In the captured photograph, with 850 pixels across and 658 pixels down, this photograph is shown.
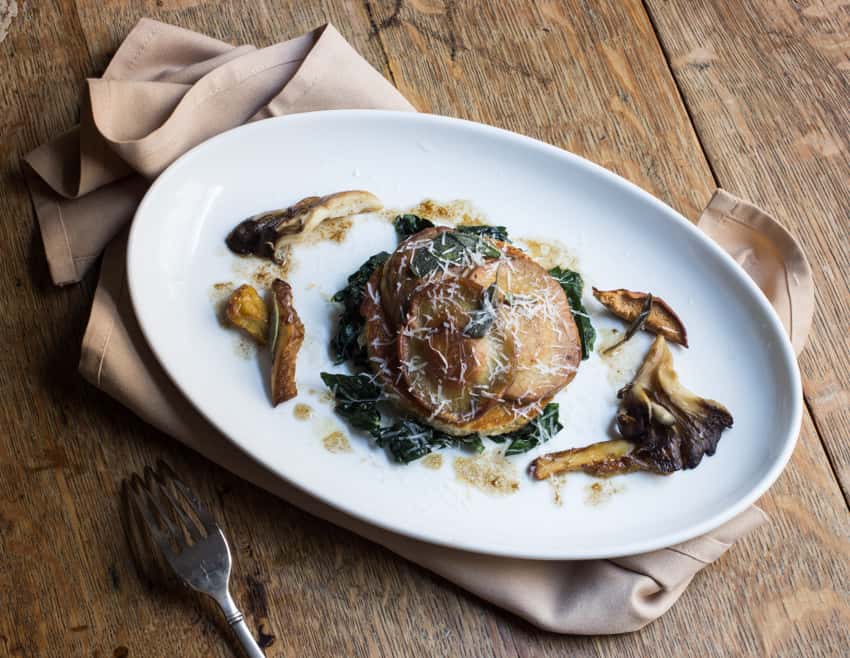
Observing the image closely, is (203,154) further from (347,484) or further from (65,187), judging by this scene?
(347,484)

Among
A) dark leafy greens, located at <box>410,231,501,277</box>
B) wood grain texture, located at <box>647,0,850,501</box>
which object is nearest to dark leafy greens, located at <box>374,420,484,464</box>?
dark leafy greens, located at <box>410,231,501,277</box>

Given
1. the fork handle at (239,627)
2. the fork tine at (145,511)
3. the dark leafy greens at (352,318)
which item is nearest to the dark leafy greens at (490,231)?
the dark leafy greens at (352,318)

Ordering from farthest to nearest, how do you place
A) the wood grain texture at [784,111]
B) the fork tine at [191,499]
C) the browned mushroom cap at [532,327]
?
1. the wood grain texture at [784,111]
2. the fork tine at [191,499]
3. the browned mushroom cap at [532,327]

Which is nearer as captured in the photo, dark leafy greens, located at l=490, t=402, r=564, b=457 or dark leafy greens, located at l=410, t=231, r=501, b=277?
dark leafy greens, located at l=410, t=231, r=501, b=277

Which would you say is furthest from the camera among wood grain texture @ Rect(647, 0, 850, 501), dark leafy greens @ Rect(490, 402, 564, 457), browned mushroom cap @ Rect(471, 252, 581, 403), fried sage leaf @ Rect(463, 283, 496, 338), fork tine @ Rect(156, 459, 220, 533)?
wood grain texture @ Rect(647, 0, 850, 501)

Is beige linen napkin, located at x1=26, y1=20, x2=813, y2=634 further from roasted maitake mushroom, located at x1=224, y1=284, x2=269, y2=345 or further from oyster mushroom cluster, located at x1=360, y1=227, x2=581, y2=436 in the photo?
oyster mushroom cluster, located at x1=360, y1=227, x2=581, y2=436

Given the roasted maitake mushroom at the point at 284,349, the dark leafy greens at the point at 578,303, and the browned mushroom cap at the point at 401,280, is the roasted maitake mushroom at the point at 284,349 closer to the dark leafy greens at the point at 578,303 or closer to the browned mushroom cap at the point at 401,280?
the browned mushroom cap at the point at 401,280

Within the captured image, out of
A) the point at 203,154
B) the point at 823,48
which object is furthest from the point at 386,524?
the point at 823,48
